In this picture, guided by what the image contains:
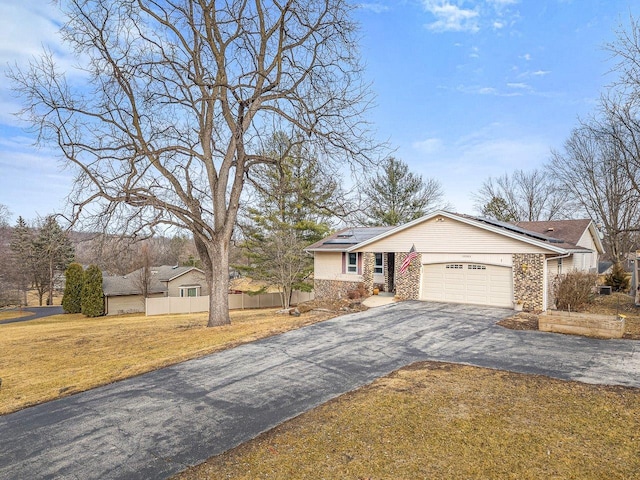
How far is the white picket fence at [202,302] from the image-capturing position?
969 inches

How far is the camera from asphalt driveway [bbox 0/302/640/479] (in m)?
4.47

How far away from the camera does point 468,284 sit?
1513 centimetres

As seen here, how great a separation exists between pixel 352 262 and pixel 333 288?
6.24ft

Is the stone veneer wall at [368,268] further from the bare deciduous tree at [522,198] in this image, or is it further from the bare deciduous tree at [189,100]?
the bare deciduous tree at [522,198]

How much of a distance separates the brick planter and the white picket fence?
20335 millimetres

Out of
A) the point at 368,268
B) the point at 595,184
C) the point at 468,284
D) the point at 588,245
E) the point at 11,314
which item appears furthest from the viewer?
the point at 11,314

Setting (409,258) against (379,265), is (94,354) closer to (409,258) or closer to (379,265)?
(409,258)

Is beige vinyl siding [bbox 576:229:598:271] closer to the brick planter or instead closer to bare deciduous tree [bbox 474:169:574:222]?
bare deciduous tree [bbox 474:169:574:222]

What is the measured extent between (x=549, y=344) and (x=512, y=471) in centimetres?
648

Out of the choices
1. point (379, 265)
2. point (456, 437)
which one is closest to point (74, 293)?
point (379, 265)

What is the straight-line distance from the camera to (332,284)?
20.2m

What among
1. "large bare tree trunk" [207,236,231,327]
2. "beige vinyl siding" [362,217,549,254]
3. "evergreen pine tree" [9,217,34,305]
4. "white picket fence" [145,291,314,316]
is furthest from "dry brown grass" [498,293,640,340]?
"evergreen pine tree" [9,217,34,305]

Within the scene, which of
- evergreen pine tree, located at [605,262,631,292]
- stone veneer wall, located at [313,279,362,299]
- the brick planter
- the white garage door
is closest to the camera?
the brick planter

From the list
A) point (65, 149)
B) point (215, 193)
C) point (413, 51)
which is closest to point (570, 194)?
point (413, 51)
